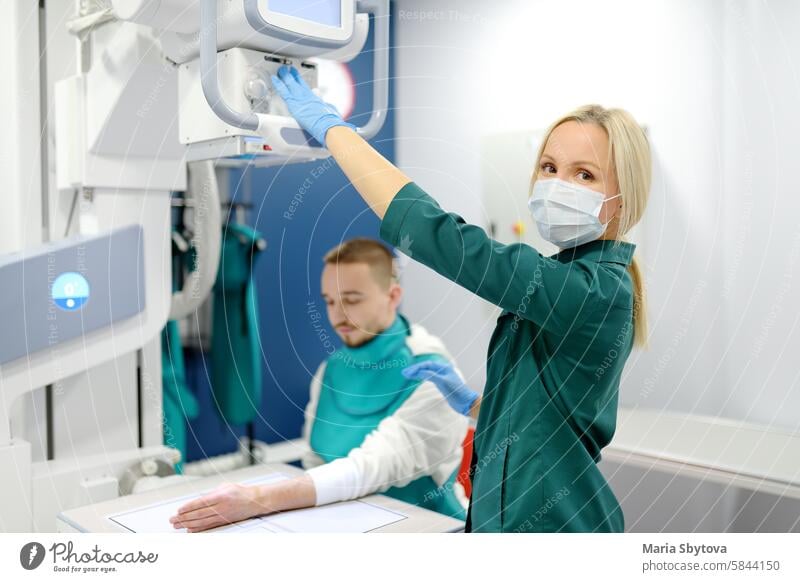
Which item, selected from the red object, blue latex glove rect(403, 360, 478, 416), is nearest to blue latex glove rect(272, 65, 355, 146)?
blue latex glove rect(403, 360, 478, 416)

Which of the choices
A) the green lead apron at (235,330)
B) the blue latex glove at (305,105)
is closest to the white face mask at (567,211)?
the blue latex glove at (305,105)

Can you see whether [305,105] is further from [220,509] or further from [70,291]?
[220,509]

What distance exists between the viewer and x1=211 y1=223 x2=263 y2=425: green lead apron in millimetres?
2574

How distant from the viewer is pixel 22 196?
4.71 ft

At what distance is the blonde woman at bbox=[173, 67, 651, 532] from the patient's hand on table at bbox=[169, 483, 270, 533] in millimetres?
372

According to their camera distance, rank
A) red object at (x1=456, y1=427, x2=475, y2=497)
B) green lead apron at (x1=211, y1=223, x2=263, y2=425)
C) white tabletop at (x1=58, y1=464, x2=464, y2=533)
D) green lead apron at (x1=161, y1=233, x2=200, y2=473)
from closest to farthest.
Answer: white tabletop at (x1=58, y1=464, x2=464, y2=533) < red object at (x1=456, y1=427, x2=475, y2=497) < green lead apron at (x1=161, y1=233, x2=200, y2=473) < green lead apron at (x1=211, y1=223, x2=263, y2=425)

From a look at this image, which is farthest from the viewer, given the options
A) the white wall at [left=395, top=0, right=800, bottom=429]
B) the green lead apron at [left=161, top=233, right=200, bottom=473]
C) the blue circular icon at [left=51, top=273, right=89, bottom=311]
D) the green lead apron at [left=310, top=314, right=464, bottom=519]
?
the green lead apron at [left=161, top=233, right=200, bottom=473]

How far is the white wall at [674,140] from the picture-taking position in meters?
1.86

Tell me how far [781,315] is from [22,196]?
1.82 m

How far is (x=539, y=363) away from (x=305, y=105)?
54 cm

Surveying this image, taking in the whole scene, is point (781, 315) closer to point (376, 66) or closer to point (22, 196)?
point (376, 66)

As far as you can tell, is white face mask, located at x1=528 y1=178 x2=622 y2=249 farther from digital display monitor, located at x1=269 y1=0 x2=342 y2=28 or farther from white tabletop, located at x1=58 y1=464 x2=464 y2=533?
white tabletop, located at x1=58 y1=464 x2=464 y2=533

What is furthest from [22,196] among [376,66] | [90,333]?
[376,66]

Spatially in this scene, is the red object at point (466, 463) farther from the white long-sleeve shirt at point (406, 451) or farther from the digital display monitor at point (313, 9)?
the digital display monitor at point (313, 9)
